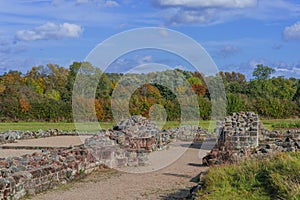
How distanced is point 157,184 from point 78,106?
75.1ft

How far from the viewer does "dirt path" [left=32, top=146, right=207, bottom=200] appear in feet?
35.3

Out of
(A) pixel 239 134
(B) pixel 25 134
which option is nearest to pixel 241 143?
(A) pixel 239 134

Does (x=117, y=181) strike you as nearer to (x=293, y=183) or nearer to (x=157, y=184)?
(x=157, y=184)

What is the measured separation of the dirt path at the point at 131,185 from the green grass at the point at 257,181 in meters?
1.61

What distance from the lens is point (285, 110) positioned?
136 ft

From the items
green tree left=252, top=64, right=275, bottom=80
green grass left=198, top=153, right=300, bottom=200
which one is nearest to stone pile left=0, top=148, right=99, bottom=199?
green grass left=198, top=153, right=300, bottom=200

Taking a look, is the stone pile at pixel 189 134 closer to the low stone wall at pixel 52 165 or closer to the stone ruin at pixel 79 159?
the stone ruin at pixel 79 159

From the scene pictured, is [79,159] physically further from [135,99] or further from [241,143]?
[135,99]

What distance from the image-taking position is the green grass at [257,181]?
26.6ft

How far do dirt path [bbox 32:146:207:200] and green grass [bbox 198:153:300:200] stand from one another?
63.5 inches

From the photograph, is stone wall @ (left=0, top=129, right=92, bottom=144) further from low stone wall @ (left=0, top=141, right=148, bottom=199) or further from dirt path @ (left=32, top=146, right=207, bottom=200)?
dirt path @ (left=32, top=146, right=207, bottom=200)

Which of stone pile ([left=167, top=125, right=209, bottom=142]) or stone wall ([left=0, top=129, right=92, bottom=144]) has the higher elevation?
stone pile ([left=167, top=125, right=209, bottom=142])

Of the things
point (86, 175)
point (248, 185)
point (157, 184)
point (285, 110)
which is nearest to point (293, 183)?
point (248, 185)

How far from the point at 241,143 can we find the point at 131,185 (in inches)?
246
